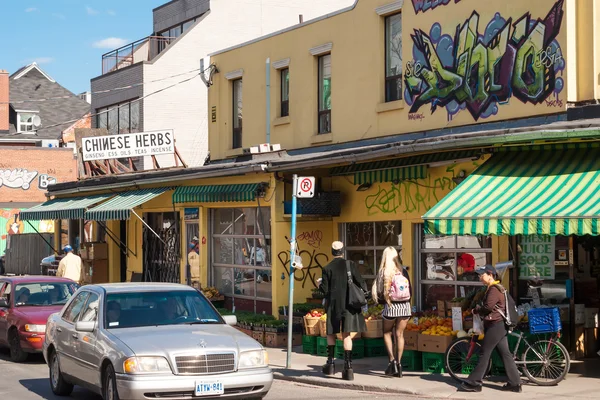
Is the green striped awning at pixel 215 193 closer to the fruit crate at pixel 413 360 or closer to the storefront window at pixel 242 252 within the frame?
the storefront window at pixel 242 252

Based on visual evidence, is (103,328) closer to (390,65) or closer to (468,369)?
(468,369)

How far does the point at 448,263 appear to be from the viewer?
1600cm

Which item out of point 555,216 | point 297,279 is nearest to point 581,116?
point 555,216

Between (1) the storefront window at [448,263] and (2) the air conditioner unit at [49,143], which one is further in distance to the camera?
(2) the air conditioner unit at [49,143]

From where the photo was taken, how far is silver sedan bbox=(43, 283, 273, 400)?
9.53 metres

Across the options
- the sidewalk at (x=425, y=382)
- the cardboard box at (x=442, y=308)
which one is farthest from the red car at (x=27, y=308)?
the cardboard box at (x=442, y=308)

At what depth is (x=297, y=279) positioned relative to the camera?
18641mm

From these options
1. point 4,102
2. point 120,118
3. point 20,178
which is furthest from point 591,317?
point 4,102

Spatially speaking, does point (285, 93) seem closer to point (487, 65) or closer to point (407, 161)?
point (407, 161)

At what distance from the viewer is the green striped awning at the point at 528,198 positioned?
38.8 feet

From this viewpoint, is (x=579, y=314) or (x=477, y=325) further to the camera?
(x=579, y=314)

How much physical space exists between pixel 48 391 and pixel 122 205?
945cm

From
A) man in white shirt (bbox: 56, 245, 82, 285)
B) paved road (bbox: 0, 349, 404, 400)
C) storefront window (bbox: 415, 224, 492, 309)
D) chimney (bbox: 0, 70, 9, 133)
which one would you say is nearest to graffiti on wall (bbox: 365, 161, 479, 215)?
storefront window (bbox: 415, 224, 492, 309)

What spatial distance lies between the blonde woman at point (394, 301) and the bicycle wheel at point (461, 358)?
2.52 ft
